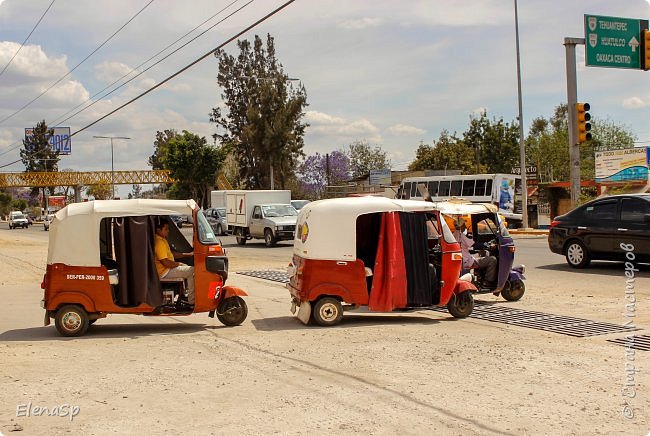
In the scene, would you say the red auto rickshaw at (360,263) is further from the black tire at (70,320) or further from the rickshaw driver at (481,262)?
the black tire at (70,320)

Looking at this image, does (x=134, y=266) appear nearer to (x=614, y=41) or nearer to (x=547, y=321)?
(x=547, y=321)

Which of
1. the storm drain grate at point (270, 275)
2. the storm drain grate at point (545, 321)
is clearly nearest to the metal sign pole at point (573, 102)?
the storm drain grate at point (270, 275)

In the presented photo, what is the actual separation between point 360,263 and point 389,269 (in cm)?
42

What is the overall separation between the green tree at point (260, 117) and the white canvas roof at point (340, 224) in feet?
146

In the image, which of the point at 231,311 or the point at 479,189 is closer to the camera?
the point at 231,311

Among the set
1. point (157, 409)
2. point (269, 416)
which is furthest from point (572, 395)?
point (157, 409)

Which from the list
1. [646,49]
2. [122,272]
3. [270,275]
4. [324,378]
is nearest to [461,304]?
[324,378]

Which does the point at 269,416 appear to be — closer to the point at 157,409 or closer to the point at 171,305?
the point at 157,409

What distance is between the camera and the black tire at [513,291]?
1227 centimetres

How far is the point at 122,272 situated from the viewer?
383 inches

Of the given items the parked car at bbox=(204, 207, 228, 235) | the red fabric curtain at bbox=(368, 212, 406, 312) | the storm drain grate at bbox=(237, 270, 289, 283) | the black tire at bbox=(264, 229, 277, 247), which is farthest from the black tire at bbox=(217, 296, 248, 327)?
the parked car at bbox=(204, 207, 228, 235)

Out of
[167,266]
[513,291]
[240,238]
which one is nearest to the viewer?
[167,266]

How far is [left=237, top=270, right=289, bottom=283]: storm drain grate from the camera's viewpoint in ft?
55.8

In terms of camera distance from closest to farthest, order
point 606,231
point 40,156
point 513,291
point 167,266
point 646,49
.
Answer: point 167,266, point 513,291, point 606,231, point 646,49, point 40,156
